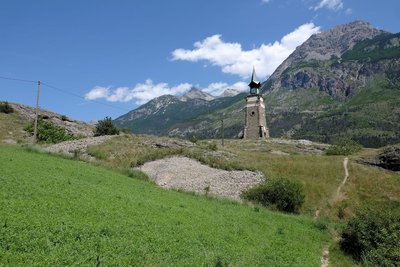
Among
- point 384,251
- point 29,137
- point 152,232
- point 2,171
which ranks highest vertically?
point 29,137

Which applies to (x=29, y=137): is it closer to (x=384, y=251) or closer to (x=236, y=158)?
(x=236, y=158)

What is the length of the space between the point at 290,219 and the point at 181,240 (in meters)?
18.5

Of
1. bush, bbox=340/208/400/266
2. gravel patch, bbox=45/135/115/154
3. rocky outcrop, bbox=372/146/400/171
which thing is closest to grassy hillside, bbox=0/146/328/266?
bush, bbox=340/208/400/266

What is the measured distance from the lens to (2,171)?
79.0 feet

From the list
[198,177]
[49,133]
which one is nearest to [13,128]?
[49,133]

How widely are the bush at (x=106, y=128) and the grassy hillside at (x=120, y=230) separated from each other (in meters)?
48.1

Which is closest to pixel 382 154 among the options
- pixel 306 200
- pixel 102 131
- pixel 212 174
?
pixel 306 200

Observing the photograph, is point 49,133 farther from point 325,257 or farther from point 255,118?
point 255,118

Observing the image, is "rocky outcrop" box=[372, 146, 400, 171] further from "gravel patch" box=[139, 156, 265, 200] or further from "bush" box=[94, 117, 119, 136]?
"bush" box=[94, 117, 119, 136]

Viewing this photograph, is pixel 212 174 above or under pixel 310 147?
under

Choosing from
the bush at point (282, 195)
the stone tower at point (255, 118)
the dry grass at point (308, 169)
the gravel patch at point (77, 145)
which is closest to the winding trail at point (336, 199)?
the dry grass at point (308, 169)

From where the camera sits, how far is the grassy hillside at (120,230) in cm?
1378

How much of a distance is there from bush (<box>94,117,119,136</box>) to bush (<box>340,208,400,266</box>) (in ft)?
188

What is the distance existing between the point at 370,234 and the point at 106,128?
59898 mm
